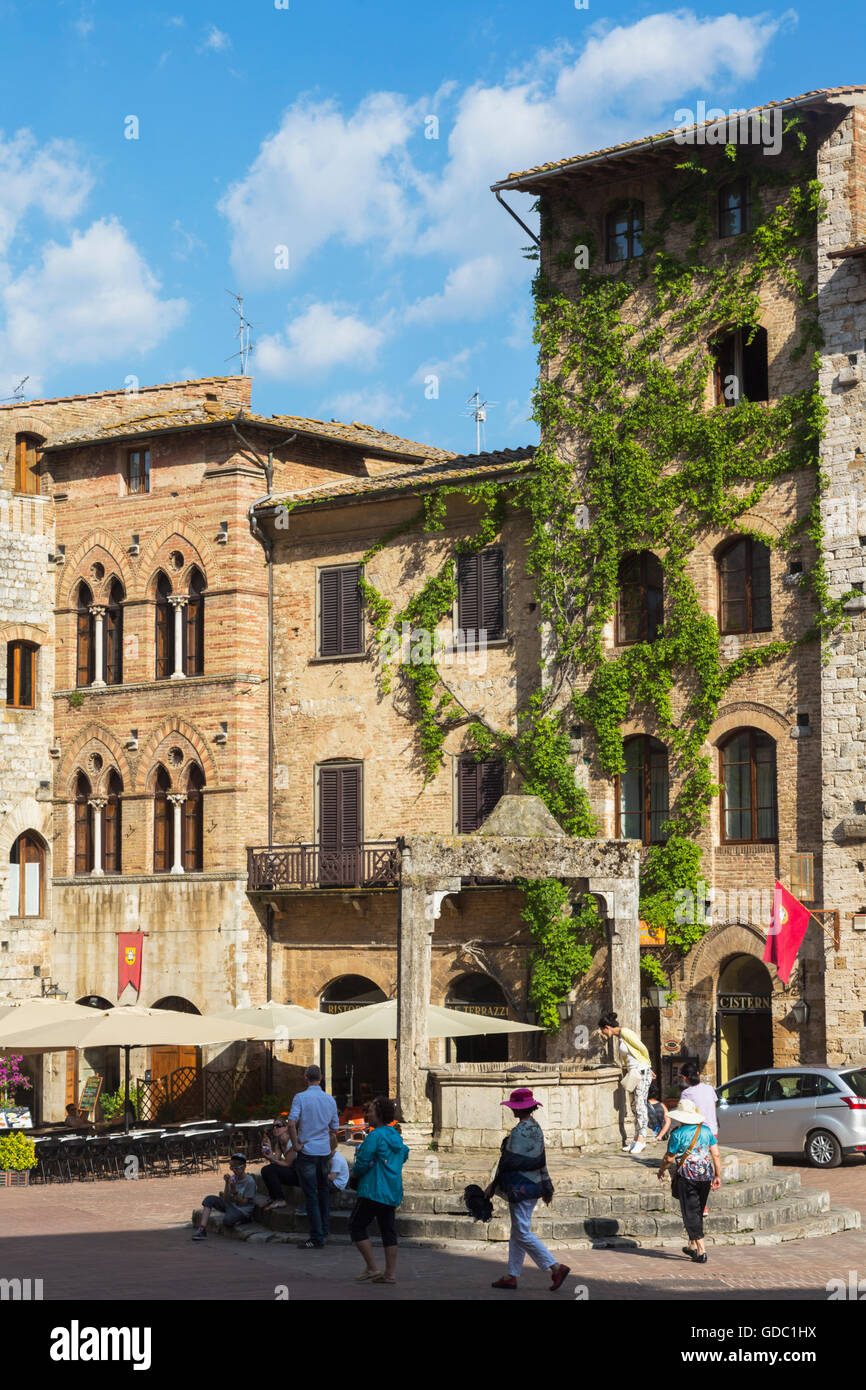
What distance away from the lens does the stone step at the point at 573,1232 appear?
17.1m

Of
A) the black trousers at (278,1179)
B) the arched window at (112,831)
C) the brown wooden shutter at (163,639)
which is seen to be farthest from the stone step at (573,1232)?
the brown wooden shutter at (163,639)

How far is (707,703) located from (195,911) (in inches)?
421

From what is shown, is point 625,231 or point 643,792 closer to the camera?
point 643,792

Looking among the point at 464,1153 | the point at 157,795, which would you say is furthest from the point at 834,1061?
the point at 157,795

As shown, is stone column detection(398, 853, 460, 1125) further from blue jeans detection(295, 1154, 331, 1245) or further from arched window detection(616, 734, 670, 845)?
arched window detection(616, 734, 670, 845)

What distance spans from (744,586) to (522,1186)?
16.2 meters

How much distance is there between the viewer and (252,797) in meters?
34.1

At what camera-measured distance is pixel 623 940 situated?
22.0 meters

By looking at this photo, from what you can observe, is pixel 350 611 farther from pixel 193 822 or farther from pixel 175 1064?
pixel 175 1064

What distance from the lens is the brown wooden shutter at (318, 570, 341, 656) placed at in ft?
111

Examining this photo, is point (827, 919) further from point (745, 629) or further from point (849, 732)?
point (745, 629)

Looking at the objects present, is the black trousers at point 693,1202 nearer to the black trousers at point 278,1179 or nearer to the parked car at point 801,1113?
the black trousers at point 278,1179

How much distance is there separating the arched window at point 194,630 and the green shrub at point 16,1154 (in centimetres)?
1103

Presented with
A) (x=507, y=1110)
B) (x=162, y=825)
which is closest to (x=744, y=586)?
(x=507, y=1110)
